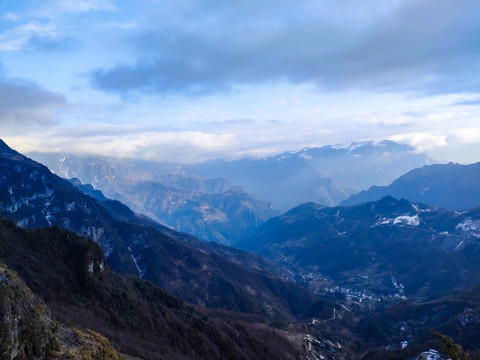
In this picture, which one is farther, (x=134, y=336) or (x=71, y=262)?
(x=71, y=262)

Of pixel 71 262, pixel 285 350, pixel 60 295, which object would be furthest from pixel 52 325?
pixel 285 350

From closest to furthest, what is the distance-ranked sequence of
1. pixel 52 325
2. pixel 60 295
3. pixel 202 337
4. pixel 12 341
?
pixel 12 341 → pixel 52 325 → pixel 60 295 → pixel 202 337

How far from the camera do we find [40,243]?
141m

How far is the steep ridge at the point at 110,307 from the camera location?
113062 millimetres

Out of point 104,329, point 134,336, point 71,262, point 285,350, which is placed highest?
point 71,262

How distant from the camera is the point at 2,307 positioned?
58.1 m

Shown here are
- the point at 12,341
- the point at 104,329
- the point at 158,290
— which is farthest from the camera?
the point at 158,290

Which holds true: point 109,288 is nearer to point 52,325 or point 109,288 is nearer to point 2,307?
point 52,325

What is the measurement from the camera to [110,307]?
133125 mm

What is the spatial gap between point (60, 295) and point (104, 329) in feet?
72.7

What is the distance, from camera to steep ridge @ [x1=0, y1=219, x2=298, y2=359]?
113 m

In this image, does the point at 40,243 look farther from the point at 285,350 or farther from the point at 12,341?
the point at 285,350

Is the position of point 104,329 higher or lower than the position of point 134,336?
higher

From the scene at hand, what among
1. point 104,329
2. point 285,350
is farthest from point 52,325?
point 285,350
